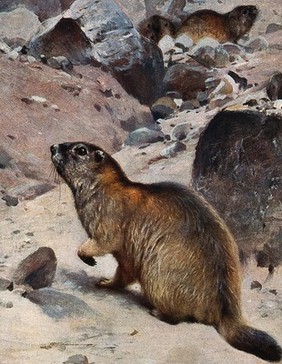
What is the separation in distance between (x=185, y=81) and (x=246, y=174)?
554 mm

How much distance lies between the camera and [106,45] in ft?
17.4

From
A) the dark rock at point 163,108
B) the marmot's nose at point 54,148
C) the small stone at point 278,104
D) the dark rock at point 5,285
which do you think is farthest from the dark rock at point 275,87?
the dark rock at point 5,285

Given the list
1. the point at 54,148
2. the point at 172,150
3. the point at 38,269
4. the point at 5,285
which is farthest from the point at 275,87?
the point at 5,285

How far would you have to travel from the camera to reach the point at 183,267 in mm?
4656

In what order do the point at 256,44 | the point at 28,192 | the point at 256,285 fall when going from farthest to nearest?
the point at 256,44, the point at 28,192, the point at 256,285

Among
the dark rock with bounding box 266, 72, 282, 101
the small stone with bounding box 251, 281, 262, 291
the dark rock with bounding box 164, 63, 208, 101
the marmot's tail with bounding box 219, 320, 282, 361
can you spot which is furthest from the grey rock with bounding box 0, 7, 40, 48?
the marmot's tail with bounding box 219, 320, 282, 361

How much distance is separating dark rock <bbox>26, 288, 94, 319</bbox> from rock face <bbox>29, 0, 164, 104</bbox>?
963 mm

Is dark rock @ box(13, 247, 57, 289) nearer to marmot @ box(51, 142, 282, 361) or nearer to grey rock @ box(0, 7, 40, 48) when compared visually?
marmot @ box(51, 142, 282, 361)

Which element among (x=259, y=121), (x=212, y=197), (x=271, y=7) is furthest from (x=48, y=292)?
(x=271, y=7)

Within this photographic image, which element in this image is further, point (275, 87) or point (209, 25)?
point (209, 25)

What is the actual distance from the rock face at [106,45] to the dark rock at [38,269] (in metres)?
0.83

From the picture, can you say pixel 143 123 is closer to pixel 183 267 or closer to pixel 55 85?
pixel 55 85

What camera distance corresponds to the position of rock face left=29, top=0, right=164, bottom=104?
5.22 metres

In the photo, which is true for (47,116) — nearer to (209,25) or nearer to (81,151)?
(81,151)
